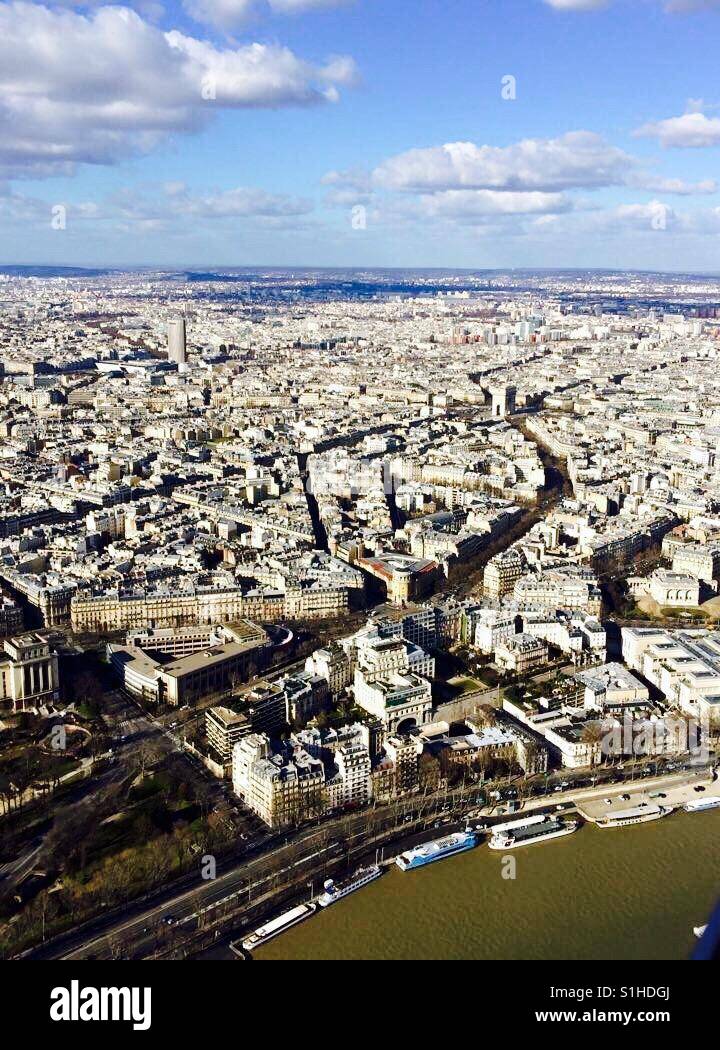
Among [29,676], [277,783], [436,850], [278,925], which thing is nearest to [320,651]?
[277,783]

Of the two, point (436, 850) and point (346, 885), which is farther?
point (436, 850)

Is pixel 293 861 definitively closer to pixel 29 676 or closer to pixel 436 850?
pixel 436 850

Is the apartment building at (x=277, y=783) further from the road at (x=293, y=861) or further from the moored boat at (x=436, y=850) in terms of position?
the moored boat at (x=436, y=850)

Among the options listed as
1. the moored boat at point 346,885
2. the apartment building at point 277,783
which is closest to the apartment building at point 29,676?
the apartment building at point 277,783

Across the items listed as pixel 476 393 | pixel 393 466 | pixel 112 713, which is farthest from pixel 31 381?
pixel 112 713

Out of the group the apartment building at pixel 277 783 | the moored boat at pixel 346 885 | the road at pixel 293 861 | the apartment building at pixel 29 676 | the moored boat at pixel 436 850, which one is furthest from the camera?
the apartment building at pixel 29 676

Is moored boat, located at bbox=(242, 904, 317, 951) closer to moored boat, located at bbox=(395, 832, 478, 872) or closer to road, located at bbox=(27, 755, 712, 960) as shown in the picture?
road, located at bbox=(27, 755, 712, 960)
